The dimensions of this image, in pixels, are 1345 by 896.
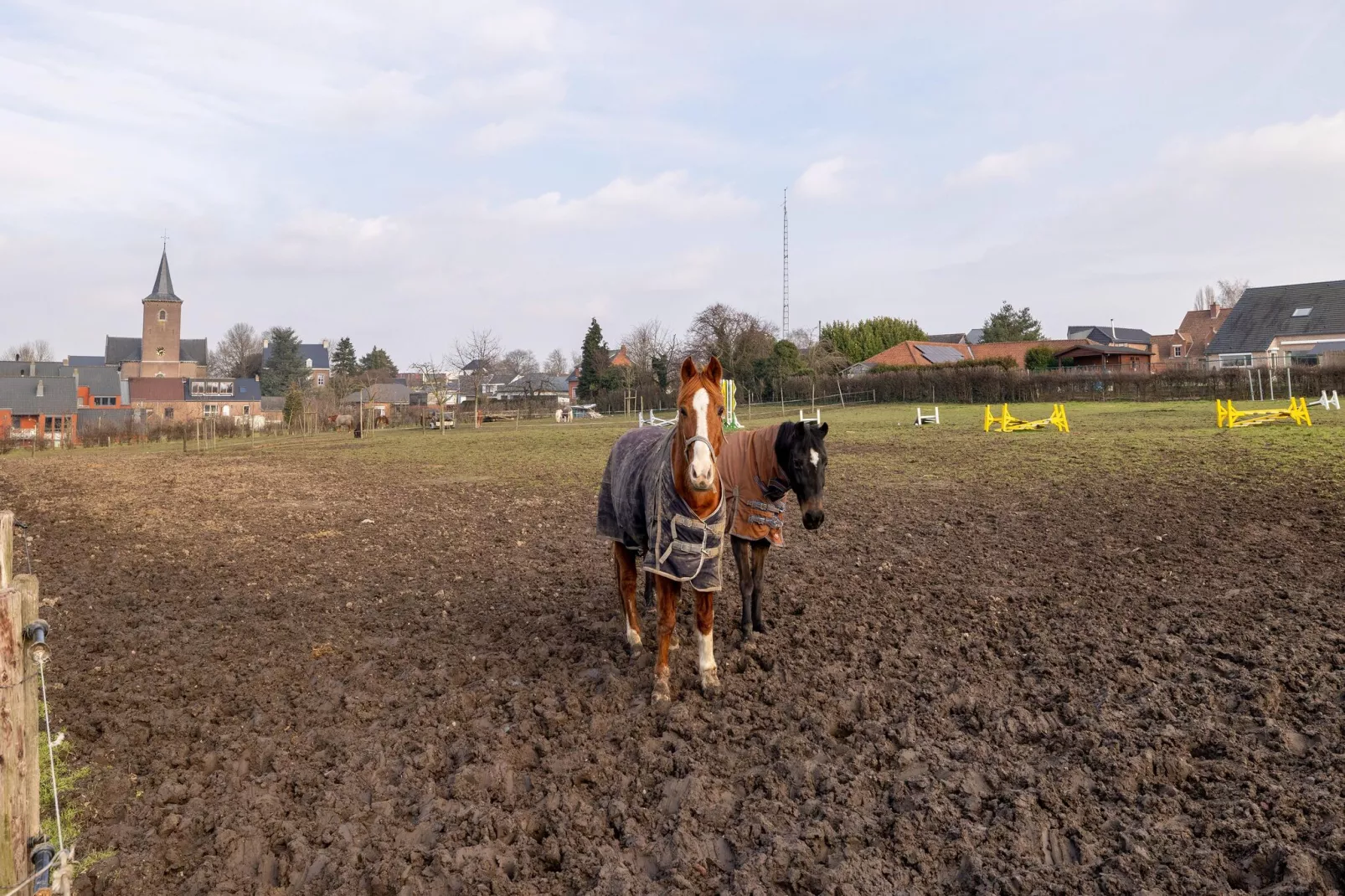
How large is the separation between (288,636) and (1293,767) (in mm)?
6927

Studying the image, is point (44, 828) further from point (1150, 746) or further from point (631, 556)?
point (1150, 746)

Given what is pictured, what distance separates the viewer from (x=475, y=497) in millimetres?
15781

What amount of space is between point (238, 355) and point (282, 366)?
2407 cm

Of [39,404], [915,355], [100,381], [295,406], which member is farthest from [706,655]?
[100,381]

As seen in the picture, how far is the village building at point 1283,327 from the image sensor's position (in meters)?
48.4

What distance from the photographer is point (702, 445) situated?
4.88m

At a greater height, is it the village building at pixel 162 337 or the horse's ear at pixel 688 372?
the village building at pixel 162 337

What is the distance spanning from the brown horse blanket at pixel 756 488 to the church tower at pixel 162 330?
10357cm

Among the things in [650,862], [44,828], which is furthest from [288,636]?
[650,862]

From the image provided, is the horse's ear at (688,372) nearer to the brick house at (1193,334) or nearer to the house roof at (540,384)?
the house roof at (540,384)

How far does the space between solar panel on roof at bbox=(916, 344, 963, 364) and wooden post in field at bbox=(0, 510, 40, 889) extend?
66.3 metres

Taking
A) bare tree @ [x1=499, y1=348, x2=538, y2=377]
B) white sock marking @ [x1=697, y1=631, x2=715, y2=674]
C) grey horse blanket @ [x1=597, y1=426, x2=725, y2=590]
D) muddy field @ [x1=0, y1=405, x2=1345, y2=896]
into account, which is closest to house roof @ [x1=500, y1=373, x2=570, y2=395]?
bare tree @ [x1=499, y1=348, x2=538, y2=377]

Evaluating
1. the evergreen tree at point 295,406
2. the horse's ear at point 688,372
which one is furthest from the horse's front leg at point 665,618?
the evergreen tree at point 295,406

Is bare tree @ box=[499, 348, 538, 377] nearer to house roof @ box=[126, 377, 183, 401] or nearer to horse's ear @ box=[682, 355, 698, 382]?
house roof @ box=[126, 377, 183, 401]
